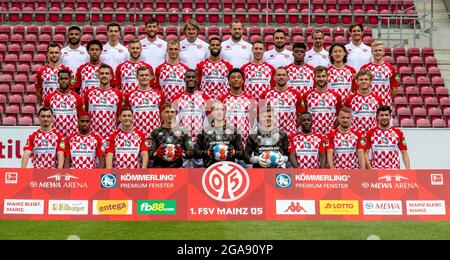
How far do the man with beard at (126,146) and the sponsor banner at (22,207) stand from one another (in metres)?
1.63

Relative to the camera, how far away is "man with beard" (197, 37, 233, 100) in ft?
50.2

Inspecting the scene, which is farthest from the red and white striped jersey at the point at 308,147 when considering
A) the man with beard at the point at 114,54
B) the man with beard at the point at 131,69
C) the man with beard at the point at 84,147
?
the man with beard at the point at 114,54

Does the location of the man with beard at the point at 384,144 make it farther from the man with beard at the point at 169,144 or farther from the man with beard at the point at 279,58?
the man with beard at the point at 169,144

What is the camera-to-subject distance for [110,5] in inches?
1017

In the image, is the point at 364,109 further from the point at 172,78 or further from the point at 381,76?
the point at 172,78

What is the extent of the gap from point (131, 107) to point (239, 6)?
1195 cm

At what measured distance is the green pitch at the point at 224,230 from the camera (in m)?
11.4

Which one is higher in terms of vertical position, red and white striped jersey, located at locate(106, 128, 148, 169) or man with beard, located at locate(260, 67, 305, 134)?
man with beard, located at locate(260, 67, 305, 134)

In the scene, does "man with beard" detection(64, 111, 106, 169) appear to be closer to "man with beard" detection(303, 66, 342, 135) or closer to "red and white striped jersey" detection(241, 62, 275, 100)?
"red and white striped jersey" detection(241, 62, 275, 100)

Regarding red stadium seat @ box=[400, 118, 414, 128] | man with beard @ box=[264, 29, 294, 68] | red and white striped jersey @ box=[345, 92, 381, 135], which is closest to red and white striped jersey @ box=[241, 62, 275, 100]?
man with beard @ box=[264, 29, 294, 68]

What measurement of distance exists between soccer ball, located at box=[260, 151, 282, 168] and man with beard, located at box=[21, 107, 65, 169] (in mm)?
3197

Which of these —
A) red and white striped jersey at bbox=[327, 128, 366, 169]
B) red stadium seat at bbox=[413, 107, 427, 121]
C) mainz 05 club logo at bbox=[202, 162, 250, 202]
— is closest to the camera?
mainz 05 club logo at bbox=[202, 162, 250, 202]
